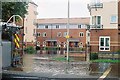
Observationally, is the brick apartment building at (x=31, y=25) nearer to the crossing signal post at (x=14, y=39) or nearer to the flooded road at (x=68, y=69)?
the flooded road at (x=68, y=69)

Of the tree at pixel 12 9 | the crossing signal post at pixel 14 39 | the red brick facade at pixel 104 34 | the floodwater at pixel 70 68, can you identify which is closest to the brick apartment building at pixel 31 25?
the red brick facade at pixel 104 34

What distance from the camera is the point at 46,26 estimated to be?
67938 millimetres

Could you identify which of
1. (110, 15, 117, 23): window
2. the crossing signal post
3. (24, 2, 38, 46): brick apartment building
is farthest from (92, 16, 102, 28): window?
the crossing signal post

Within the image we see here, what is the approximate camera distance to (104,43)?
3644 cm

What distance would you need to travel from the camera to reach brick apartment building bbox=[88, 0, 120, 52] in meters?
35.3

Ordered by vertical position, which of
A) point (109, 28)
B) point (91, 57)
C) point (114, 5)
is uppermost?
point (114, 5)

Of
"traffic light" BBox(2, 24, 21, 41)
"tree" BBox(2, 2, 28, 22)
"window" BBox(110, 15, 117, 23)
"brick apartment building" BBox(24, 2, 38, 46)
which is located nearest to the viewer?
"traffic light" BBox(2, 24, 21, 41)

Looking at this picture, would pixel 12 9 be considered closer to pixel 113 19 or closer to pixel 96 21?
pixel 96 21

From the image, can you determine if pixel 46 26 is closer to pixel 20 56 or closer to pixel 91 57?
pixel 91 57

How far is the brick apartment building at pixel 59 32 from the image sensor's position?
2589 inches

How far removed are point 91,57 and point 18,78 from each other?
16.7 metres

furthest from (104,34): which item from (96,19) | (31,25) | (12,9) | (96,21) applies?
(31,25)

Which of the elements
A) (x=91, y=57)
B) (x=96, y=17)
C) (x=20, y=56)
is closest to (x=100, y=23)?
(x=96, y=17)

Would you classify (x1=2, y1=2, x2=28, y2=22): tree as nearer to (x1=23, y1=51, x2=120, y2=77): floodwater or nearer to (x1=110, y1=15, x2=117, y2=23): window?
(x1=23, y1=51, x2=120, y2=77): floodwater
